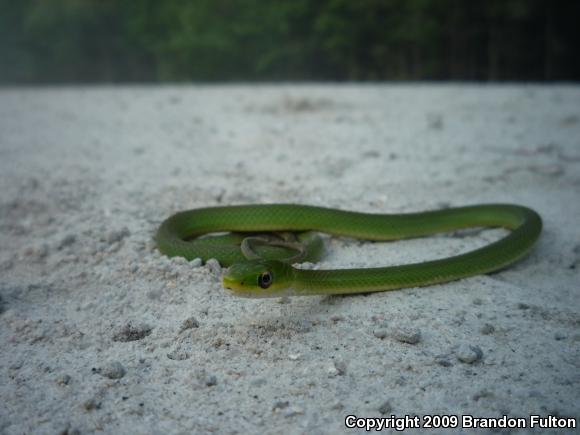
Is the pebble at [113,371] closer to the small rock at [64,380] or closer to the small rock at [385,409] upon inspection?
the small rock at [64,380]

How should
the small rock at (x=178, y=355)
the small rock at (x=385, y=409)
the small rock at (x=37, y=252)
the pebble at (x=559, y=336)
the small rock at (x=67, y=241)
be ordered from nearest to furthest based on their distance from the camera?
the small rock at (x=385, y=409)
the small rock at (x=178, y=355)
the pebble at (x=559, y=336)
the small rock at (x=37, y=252)
the small rock at (x=67, y=241)

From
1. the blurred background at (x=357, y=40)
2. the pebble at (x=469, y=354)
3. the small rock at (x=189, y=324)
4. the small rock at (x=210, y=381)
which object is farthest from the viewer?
the blurred background at (x=357, y=40)

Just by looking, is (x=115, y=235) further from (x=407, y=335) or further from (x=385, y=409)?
(x=385, y=409)

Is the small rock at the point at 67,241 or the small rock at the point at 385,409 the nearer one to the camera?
the small rock at the point at 385,409

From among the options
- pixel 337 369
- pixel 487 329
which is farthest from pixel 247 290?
pixel 487 329

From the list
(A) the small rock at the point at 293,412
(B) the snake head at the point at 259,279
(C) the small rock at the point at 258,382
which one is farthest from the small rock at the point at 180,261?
(A) the small rock at the point at 293,412

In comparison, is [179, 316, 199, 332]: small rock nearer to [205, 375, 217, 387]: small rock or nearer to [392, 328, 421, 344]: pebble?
[205, 375, 217, 387]: small rock

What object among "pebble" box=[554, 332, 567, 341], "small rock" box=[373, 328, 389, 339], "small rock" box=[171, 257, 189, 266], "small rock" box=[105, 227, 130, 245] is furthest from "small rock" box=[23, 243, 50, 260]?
"pebble" box=[554, 332, 567, 341]
